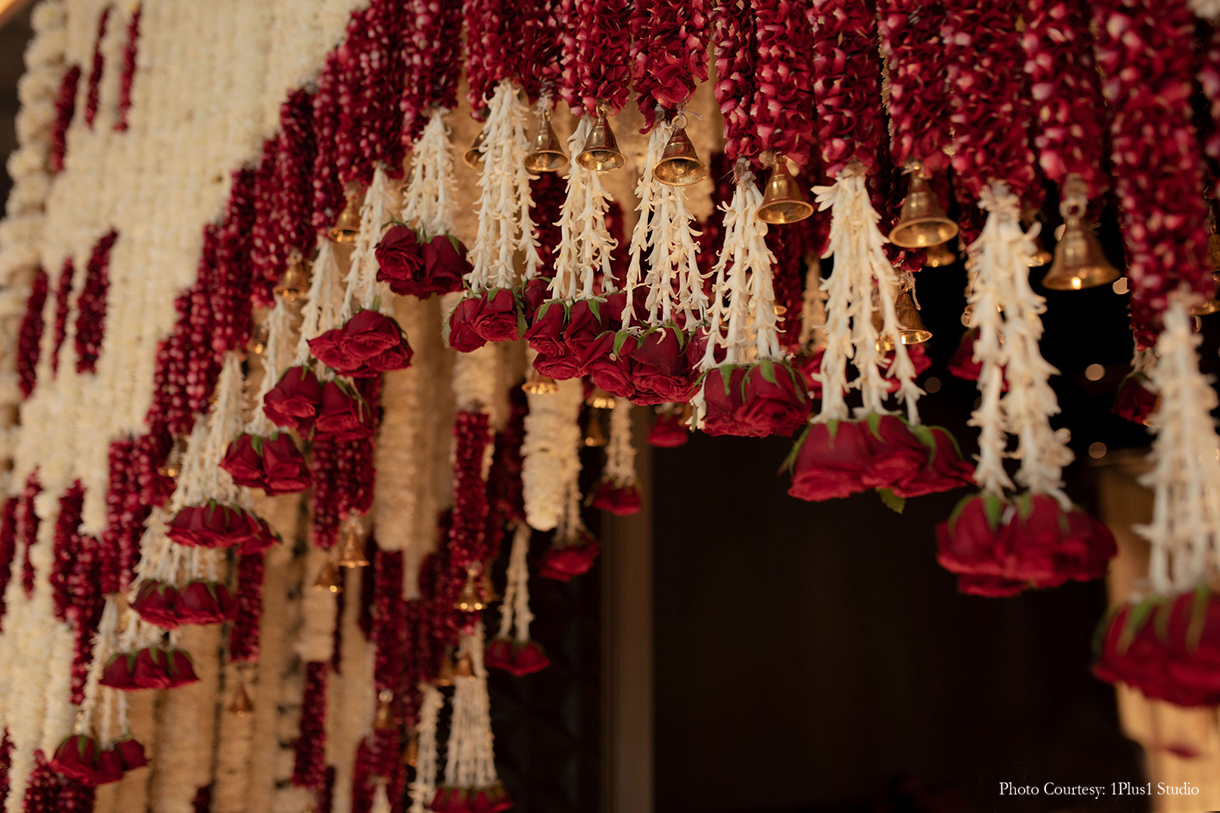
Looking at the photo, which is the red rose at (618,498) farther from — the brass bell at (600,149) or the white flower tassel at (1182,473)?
the white flower tassel at (1182,473)

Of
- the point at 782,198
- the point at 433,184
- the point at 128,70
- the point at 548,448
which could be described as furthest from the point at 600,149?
the point at 128,70

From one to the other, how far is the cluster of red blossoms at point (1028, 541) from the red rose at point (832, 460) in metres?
0.11

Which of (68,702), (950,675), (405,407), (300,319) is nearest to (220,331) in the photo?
(300,319)

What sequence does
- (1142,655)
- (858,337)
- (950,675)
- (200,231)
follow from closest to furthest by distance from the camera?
(1142,655)
(858,337)
(200,231)
(950,675)

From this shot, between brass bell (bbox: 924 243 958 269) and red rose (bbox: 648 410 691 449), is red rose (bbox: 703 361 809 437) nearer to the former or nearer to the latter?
brass bell (bbox: 924 243 958 269)

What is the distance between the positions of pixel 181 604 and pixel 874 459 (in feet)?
5.17

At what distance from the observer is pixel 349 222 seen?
66.5 inches

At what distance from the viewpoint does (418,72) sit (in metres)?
1.59

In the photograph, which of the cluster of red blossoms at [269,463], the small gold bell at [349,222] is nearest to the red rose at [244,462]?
the cluster of red blossoms at [269,463]

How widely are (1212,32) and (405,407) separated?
219 centimetres

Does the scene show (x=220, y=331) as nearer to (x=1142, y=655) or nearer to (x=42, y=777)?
(x=42, y=777)

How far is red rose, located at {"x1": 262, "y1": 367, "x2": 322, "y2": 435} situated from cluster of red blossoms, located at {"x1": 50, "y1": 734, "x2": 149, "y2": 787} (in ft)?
3.21

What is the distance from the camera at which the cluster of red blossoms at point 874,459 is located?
3.06 ft

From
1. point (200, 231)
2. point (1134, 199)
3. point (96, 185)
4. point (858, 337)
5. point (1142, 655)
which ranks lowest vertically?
point (1142, 655)
